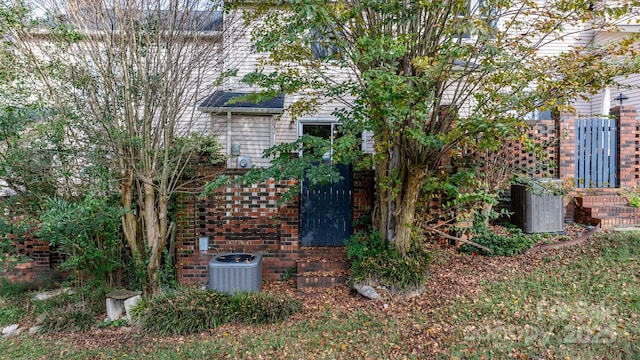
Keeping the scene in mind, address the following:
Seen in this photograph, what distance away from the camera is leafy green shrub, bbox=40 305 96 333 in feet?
15.4

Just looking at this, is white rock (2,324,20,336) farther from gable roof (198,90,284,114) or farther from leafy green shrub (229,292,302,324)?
gable roof (198,90,284,114)

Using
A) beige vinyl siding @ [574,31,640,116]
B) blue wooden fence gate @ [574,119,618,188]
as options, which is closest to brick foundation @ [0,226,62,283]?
blue wooden fence gate @ [574,119,618,188]

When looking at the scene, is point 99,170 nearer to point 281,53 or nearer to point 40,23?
point 40,23

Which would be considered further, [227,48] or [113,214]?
[227,48]

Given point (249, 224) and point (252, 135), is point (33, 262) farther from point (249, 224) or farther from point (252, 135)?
point (252, 135)

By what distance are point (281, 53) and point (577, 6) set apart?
3862mm

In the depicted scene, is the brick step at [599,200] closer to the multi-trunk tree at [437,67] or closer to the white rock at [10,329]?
the multi-trunk tree at [437,67]

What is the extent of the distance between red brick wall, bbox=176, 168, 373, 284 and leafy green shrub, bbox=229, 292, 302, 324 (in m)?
1.21

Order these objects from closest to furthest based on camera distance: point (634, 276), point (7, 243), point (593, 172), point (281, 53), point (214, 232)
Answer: point (634, 276)
point (7, 243)
point (281, 53)
point (214, 232)
point (593, 172)

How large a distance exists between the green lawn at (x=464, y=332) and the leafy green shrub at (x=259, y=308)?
13cm

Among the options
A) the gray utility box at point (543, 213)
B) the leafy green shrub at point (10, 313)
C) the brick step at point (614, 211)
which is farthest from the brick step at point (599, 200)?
the leafy green shrub at point (10, 313)

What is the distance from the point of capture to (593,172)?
7102 millimetres

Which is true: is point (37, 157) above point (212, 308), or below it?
above

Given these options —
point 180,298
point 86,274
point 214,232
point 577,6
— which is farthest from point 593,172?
point 86,274
